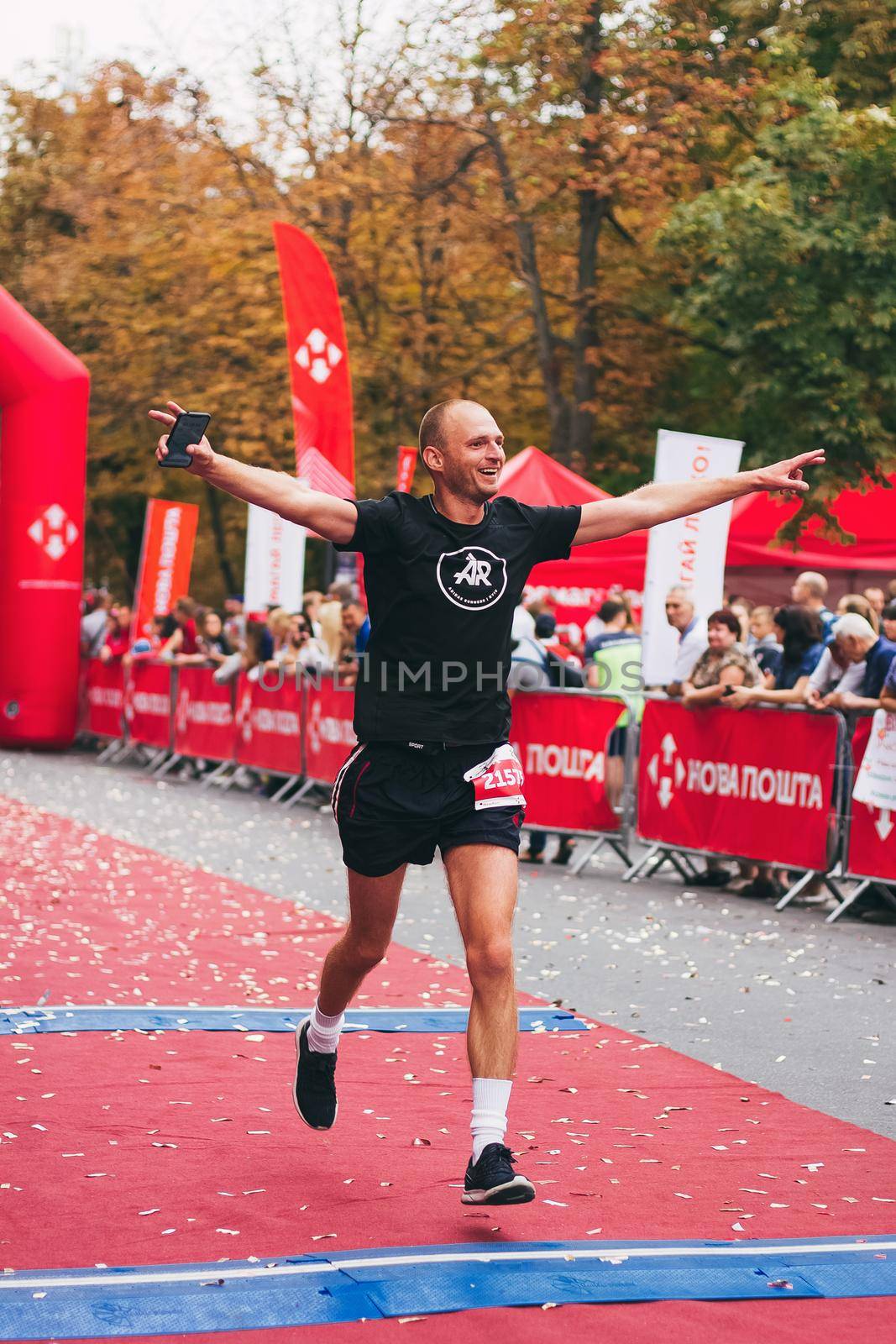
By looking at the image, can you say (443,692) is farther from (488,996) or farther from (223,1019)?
(223,1019)

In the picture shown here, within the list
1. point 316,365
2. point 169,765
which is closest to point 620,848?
point 316,365

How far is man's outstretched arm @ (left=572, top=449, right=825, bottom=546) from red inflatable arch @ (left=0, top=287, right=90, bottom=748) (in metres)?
14.2

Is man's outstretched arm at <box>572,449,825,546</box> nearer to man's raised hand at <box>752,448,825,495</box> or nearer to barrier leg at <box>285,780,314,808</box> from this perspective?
man's raised hand at <box>752,448,825,495</box>

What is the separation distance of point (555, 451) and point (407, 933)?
63.3ft

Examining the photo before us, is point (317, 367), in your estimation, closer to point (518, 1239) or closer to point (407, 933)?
point (407, 933)

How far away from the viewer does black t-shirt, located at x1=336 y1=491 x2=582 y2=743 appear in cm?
507

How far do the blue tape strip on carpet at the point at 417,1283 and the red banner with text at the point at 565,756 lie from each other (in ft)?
28.2

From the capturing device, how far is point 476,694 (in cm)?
514

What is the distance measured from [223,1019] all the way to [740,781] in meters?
5.32

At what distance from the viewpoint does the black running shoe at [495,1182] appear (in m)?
4.64

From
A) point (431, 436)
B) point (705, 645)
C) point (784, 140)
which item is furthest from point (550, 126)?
point (431, 436)

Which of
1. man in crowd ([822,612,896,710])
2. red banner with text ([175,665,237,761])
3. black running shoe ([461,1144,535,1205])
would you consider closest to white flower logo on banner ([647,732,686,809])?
man in crowd ([822,612,896,710])

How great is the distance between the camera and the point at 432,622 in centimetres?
508

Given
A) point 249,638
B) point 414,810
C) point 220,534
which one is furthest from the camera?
point 220,534
